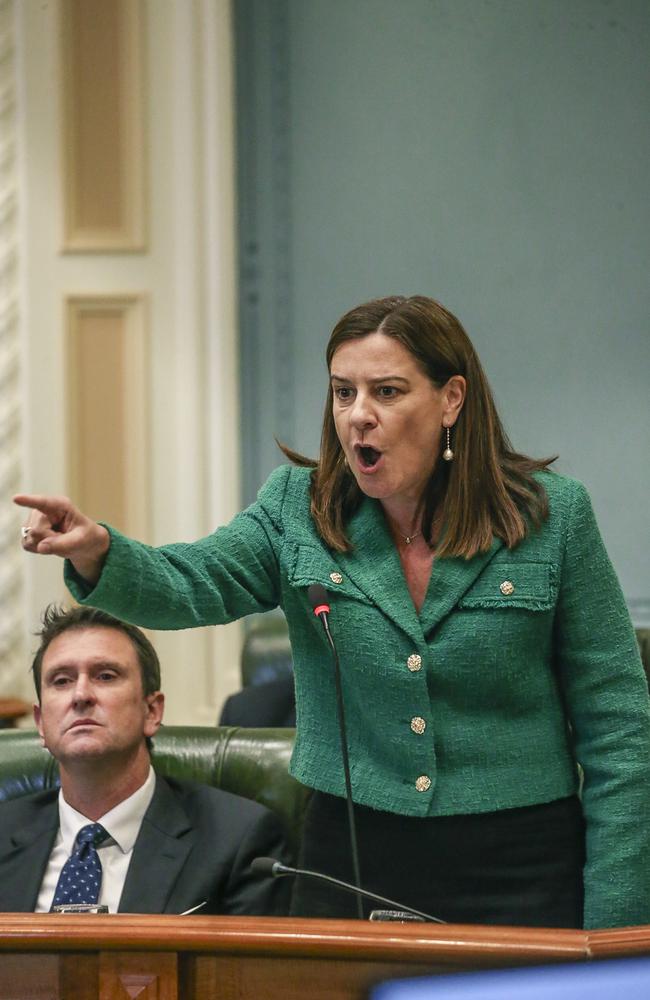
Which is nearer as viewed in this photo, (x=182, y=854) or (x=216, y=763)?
(x=182, y=854)

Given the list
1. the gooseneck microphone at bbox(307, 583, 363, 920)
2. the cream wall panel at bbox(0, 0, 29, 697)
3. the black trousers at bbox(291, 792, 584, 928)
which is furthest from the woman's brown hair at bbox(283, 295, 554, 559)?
the cream wall panel at bbox(0, 0, 29, 697)

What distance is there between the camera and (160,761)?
7.88ft

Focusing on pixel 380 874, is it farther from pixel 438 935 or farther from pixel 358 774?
pixel 438 935

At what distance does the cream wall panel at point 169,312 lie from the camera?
4277mm

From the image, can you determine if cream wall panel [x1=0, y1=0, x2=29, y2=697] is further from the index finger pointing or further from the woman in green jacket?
the index finger pointing

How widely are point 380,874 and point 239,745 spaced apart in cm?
85

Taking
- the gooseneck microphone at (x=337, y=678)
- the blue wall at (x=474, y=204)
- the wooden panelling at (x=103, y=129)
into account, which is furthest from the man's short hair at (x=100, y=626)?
the wooden panelling at (x=103, y=129)

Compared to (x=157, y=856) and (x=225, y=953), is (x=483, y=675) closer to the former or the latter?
(x=225, y=953)

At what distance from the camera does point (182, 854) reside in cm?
211

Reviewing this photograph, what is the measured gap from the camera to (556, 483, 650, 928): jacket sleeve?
1.53m

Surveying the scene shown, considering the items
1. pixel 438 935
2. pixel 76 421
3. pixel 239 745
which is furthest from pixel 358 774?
pixel 76 421

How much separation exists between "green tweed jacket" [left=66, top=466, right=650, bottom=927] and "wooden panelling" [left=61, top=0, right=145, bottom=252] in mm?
2955

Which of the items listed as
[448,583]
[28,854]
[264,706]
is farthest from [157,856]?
[264,706]

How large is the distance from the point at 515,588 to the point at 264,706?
1.72 m
